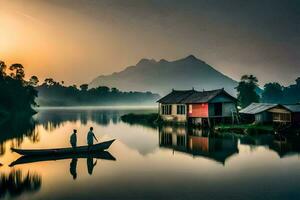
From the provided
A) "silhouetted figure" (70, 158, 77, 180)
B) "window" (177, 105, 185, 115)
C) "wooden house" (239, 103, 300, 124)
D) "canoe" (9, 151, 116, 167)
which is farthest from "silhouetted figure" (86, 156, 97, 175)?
"window" (177, 105, 185, 115)

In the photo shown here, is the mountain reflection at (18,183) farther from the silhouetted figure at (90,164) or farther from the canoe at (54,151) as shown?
the canoe at (54,151)

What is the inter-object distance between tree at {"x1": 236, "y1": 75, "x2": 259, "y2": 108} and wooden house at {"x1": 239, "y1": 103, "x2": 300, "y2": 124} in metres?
30.2

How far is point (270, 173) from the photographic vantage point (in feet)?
66.3

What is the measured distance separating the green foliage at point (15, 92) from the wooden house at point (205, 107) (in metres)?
57.7

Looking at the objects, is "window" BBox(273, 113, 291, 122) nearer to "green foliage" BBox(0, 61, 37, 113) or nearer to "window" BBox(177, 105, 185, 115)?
"window" BBox(177, 105, 185, 115)

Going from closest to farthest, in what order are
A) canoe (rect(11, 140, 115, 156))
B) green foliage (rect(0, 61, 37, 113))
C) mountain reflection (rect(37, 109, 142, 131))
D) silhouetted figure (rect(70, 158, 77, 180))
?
silhouetted figure (rect(70, 158, 77, 180)) < canoe (rect(11, 140, 115, 156)) < mountain reflection (rect(37, 109, 142, 131)) < green foliage (rect(0, 61, 37, 113))

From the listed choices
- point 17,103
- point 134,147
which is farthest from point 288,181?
point 17,103

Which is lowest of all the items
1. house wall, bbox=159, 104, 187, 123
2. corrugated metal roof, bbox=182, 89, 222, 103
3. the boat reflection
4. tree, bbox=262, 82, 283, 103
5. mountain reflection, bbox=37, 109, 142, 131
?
the boat reflection

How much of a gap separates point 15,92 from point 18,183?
300 ft

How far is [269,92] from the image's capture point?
116 metres

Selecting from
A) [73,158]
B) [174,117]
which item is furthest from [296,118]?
[73,158]

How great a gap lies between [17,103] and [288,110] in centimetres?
8715

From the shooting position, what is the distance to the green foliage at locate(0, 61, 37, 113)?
92.6 meters

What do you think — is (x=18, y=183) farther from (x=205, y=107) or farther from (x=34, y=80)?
(x=34, y=80)
